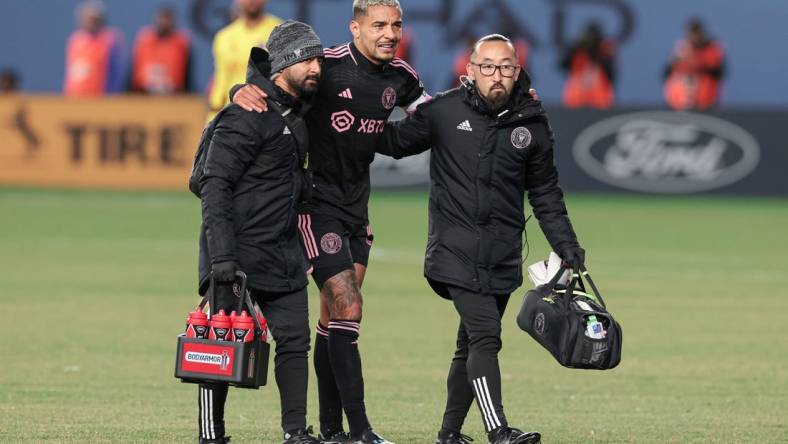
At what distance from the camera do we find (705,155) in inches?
1019

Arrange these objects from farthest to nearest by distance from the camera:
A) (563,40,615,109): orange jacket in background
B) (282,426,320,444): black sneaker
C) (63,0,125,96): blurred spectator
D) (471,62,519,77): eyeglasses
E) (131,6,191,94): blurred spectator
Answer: (563,40,615,109): orange jacket in background, (63,0,125,96): blurred spectator, (131,6,191,94): blurred spectator, (471,62,519,77): eyeglasses, (282,426,320,444): black sneaker

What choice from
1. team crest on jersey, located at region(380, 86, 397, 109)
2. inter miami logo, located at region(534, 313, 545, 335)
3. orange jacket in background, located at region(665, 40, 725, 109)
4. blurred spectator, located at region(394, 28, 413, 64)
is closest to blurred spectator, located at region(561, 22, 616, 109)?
orange jacket in background, located at region(665, 40, 725, 109)

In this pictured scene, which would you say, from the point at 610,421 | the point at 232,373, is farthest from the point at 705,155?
the point at 232,373

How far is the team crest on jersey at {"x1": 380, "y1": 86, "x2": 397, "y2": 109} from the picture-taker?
907cm

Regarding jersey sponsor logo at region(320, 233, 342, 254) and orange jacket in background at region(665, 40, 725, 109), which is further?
orange jacket in background at region(665, 40, 725, 109)

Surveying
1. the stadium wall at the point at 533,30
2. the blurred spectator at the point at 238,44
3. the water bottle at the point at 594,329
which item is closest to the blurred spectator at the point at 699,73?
the stadium wall at the point at 533,30

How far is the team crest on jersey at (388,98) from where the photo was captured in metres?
9.07

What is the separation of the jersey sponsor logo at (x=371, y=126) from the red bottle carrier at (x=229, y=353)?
1.26 m

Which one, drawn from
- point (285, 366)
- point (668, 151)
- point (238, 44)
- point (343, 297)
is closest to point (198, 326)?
point (285, 366)

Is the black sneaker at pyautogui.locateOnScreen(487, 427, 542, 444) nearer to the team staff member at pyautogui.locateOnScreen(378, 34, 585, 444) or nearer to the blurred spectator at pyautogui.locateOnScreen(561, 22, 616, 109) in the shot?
the team staff member at pyautogui.locateOnScreen(378, 34, 585, 444)

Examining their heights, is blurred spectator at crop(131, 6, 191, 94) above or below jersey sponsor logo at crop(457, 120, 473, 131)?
above

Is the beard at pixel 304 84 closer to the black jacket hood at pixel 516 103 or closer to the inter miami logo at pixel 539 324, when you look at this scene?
the black jacket hood at pixel 516 103

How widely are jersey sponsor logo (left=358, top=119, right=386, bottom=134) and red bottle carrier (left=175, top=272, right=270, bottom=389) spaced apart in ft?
4.13

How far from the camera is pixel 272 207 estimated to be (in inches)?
328
